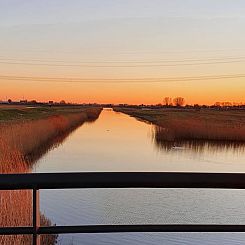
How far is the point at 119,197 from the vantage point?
36.9 ft

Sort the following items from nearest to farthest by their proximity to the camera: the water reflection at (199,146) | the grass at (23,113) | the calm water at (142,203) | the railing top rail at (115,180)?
the railing top rail at (115,180), the calm water at (142,203), the water reflection at (199,146), the grass at (23,113)

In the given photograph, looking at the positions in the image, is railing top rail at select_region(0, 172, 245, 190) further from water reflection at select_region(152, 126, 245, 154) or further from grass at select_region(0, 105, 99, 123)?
grass at select_region(0, 105, 99, 123)

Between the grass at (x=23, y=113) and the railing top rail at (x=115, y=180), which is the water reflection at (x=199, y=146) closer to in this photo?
the grass at (x=23, y=113)

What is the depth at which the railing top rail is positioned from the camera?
1.38 metres

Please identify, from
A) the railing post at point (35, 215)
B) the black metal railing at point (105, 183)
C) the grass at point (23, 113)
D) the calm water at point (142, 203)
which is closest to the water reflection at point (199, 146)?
the calm water at point (142, 203)

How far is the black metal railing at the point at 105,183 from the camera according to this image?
1.38 metres

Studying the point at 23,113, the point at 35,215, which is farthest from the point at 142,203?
the point at 23,113

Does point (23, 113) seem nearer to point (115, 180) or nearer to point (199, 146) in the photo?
point (199, 146)

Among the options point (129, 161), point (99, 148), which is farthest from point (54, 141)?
point (129, 161)

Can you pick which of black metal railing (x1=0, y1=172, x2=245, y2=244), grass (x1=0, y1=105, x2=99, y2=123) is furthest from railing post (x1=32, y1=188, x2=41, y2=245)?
grass (x1=0, y1=105, x2=99, y2=123)

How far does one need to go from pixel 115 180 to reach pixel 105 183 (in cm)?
3

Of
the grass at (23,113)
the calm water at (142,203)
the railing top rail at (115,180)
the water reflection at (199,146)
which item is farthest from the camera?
the grass at (23,113)

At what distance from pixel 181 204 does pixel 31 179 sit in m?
9.75

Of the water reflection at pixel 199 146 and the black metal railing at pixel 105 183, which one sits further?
the water reflection at pixel 199 146
